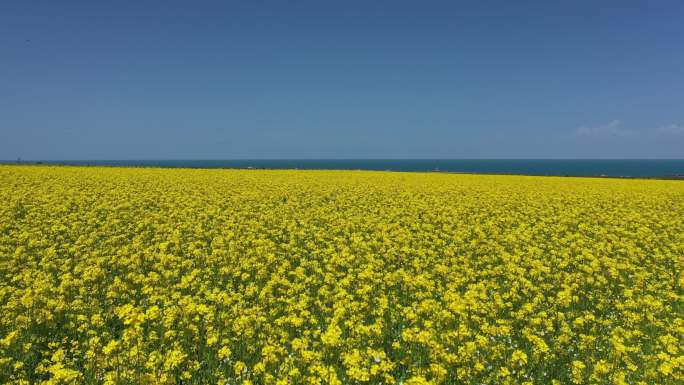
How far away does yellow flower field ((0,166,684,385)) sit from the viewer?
5.66 m

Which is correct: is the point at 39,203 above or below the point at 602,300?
above

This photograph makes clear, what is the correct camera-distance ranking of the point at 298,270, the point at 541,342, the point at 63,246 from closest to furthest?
the point at 541,342
the point at 298,270
the point at 63,246

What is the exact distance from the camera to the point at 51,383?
14.7 feet

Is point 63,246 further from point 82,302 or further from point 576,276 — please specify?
point 576,276

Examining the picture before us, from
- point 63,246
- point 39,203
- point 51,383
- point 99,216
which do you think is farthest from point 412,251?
point 39,203

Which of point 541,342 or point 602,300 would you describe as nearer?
point 541,342

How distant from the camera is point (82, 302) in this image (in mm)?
7449

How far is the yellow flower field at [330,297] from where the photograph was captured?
5660 millimetres

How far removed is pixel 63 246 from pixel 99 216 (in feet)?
17.1

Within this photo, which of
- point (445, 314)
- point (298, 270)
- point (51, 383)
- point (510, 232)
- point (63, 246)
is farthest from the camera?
point (510, 232)

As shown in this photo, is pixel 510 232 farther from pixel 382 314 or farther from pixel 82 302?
pixel 82 302

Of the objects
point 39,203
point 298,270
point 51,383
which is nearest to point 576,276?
point 298,270

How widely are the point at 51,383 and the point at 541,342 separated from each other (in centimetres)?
675

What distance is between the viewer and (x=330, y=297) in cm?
798
